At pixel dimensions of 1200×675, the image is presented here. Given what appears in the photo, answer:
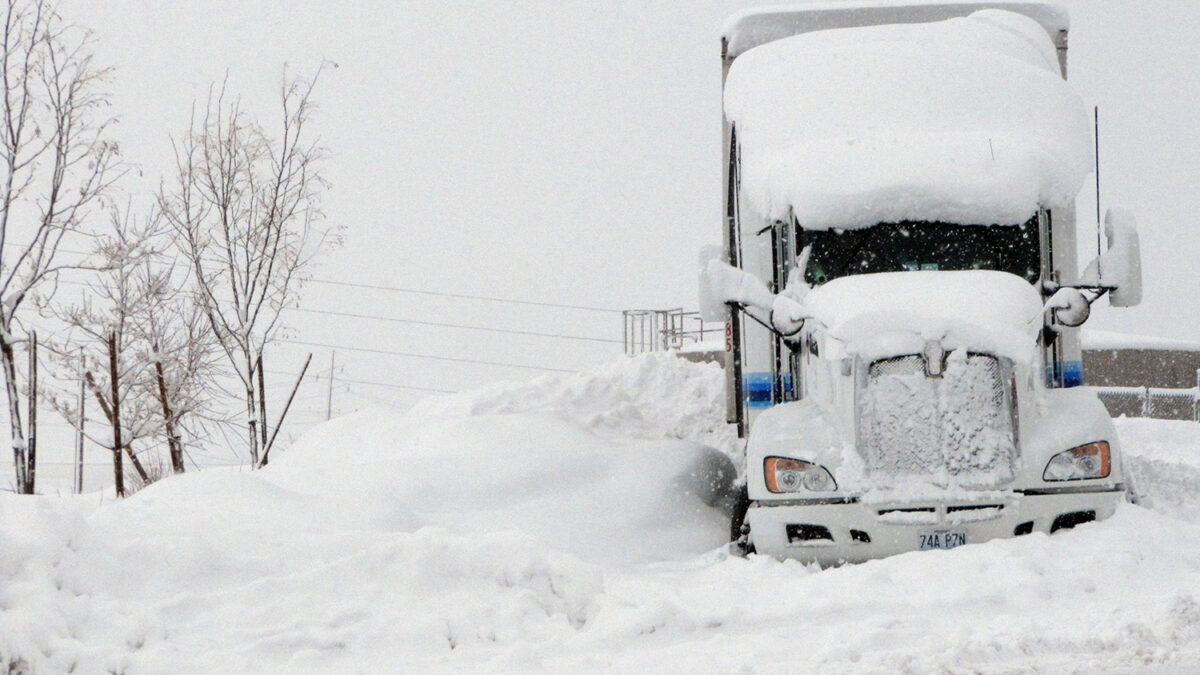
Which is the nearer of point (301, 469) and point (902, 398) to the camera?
point (902, 398)

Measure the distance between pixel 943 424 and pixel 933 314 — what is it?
67 centimetres

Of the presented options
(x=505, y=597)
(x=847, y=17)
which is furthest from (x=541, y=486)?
(x=847, y=17)

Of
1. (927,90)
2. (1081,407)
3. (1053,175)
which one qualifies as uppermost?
(927,90)

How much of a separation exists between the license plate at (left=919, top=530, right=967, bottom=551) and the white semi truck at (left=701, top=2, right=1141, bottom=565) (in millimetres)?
11

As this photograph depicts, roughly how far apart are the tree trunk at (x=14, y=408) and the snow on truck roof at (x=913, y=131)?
850 cm

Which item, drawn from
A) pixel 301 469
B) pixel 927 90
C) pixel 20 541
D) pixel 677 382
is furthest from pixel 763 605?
pixel 677 382

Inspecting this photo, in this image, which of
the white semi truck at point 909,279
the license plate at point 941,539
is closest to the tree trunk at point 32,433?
the white semi truck at point 909,279

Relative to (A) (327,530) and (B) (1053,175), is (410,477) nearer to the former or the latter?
(A) (327,530)

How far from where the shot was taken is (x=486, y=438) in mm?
9570

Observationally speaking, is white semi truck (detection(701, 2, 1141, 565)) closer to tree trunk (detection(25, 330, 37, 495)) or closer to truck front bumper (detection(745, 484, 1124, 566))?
truck front bumper (detection(745, 484, 1124, 566))

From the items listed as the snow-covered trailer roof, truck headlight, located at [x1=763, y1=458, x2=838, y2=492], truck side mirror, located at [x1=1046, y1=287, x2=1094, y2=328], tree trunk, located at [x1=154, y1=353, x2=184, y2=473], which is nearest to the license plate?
truck headlight, located at [x1=763, y1=458, x2=838, y2=492]

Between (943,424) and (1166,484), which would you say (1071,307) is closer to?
(943,424)

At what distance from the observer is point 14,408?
1198 cm

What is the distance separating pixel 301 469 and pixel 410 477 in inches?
58.9
